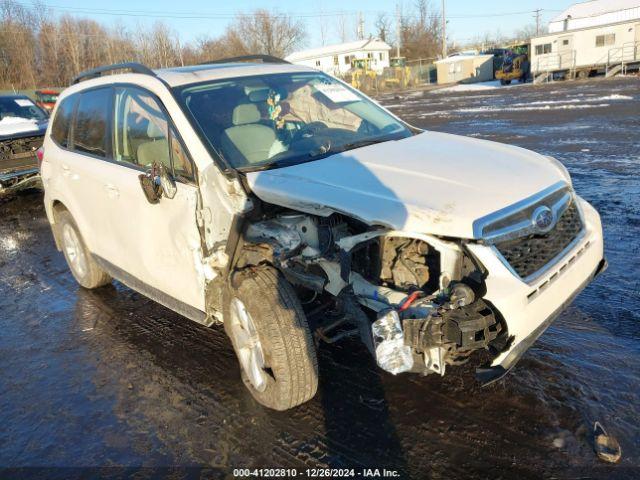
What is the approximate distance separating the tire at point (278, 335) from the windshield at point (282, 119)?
800mm

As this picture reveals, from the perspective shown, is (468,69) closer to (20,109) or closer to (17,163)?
(20,109)

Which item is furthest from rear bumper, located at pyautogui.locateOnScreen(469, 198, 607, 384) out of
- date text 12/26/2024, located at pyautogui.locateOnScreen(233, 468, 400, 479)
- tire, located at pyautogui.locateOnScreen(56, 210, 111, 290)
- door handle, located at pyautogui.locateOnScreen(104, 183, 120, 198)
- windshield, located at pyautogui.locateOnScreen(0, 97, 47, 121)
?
windshield, located at pyautogui.locateOnScreen(0, 97, 47, 121)

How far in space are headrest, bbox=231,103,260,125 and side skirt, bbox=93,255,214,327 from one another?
52.0 inches

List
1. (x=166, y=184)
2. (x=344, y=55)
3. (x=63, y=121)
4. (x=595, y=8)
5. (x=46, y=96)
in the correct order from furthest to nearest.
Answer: (x=344, y=55) → (x=595, y=8) → (x=46, y=96) → (x=63, y=121) → (x=166, y=184)

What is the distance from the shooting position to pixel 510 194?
273 cm

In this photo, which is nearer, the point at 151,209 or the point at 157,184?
the point at 157,184

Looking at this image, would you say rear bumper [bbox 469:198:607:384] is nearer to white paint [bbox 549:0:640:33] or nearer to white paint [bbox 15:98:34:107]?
white paint [bbox 15:98:34:107]

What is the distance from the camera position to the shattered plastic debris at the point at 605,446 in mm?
2553

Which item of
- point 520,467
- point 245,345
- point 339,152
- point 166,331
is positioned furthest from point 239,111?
point 520,467

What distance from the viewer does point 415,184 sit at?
9.29 ft

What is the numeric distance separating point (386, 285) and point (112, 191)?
2.35 metres

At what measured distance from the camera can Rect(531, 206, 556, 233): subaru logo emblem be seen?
269cm

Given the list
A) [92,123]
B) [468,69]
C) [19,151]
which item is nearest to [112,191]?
[92,123]

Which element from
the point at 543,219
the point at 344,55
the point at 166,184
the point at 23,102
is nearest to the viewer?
the point at 543,219
